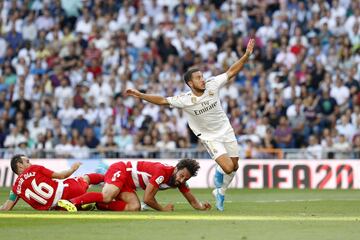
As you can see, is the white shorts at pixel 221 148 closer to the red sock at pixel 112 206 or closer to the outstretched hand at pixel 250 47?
the outstretched hand at pixel 250 47

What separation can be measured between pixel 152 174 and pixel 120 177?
0.50 m

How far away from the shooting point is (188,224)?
1366 centimetres

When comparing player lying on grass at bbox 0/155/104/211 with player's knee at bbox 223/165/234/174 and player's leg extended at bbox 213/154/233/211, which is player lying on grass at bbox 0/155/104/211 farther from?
player's knee at bbox 223/165/234/174

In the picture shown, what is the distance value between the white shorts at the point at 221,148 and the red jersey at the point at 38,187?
2.66 m

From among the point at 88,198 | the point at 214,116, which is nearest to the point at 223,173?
the point at 214,116

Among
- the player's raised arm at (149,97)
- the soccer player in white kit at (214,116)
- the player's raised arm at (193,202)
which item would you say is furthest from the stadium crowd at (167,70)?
the player's raised arm at (149,97)

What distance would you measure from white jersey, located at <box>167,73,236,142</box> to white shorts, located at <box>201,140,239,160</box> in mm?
66

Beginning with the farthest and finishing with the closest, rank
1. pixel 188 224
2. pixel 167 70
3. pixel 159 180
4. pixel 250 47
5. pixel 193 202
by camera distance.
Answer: pixel 167 70 → pixel 250 47 → pixel 193 202 → pixel 159 180 → pixel 188 224

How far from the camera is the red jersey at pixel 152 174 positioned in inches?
645

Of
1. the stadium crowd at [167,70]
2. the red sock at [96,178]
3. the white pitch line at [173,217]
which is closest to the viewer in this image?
the white pitch line at [173,217]

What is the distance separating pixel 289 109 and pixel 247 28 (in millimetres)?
3650

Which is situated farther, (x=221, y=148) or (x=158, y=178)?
(x=221, y=148)

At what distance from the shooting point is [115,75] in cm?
3094

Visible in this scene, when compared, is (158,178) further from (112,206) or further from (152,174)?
(112,206)
